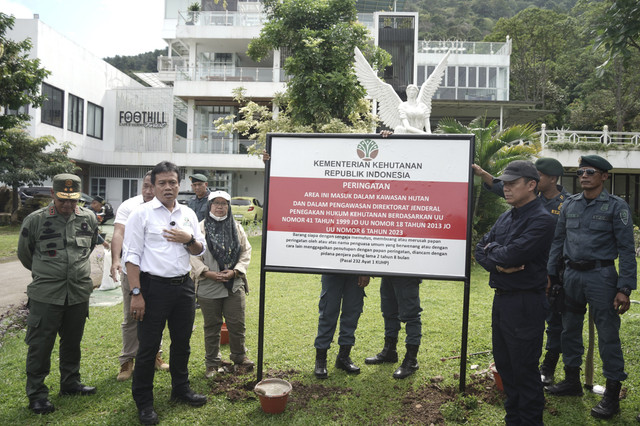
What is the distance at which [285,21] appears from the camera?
15016 mm

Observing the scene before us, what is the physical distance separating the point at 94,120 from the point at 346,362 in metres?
28.0

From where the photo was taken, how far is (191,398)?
3727 mm

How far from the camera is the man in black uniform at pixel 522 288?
3.04 m

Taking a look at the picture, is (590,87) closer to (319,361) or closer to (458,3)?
(319,361)

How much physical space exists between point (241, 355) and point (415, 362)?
1734 millimetres

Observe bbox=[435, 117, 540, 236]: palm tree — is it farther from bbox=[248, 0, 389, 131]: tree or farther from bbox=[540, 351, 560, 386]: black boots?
bbox=[540, 351, 560, 386]: black boots

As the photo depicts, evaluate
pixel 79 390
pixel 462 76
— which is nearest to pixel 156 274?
pixel 79 390

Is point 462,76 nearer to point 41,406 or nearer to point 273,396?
point 273,396

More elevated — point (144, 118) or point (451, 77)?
point (451, 77)

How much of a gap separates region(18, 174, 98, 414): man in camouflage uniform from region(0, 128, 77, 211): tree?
1610 cm

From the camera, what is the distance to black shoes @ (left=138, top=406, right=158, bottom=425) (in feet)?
11.2

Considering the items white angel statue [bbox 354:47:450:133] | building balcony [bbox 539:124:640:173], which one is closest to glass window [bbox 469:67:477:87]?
building balcony [bbox 539:124:640:173]

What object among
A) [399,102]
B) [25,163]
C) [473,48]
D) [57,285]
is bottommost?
[57,285]

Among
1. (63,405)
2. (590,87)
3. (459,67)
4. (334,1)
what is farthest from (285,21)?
(590,87)
